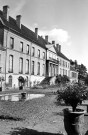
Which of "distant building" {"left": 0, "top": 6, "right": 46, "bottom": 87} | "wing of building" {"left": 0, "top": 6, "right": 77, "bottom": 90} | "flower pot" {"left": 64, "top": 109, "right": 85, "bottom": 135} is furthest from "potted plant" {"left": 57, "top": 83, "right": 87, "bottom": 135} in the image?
"distant building" {"left": 0, "top": 6, "right": 46, "bottom": 87}

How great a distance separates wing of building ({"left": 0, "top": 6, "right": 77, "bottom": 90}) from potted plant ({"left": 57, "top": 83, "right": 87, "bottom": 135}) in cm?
1920

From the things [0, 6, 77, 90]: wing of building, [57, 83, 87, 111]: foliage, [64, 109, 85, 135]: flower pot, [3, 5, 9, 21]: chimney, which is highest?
[3, 5, 9, 21]: chimney

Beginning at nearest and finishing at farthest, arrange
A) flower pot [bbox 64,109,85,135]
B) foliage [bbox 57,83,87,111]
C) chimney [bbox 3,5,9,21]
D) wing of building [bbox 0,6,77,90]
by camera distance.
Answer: flower pot [bbox 64,109,85,135], foliage [bbox 57,83,87,111], wing of building [bbox 0,6,77,90], chimney [bbox 3,5,9,21]

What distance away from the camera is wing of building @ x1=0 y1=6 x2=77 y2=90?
27.8 meters

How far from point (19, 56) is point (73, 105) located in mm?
27297

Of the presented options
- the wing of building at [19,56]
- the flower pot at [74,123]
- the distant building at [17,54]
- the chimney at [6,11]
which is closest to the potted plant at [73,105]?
the flower pot at [74,123]

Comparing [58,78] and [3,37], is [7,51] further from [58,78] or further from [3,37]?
[58,78]

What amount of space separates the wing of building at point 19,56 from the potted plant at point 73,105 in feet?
63.0

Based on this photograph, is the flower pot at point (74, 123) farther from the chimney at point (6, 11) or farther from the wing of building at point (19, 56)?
the chimney at point (6, 11)

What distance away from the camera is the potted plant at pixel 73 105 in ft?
17.9

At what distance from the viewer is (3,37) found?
2778 cm

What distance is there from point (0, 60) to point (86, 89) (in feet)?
72.6

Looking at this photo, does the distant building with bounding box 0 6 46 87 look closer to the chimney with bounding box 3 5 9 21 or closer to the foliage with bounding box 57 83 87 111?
the chimney with bounding box 3 5 9 21

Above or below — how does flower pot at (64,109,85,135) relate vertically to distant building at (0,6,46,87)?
below
